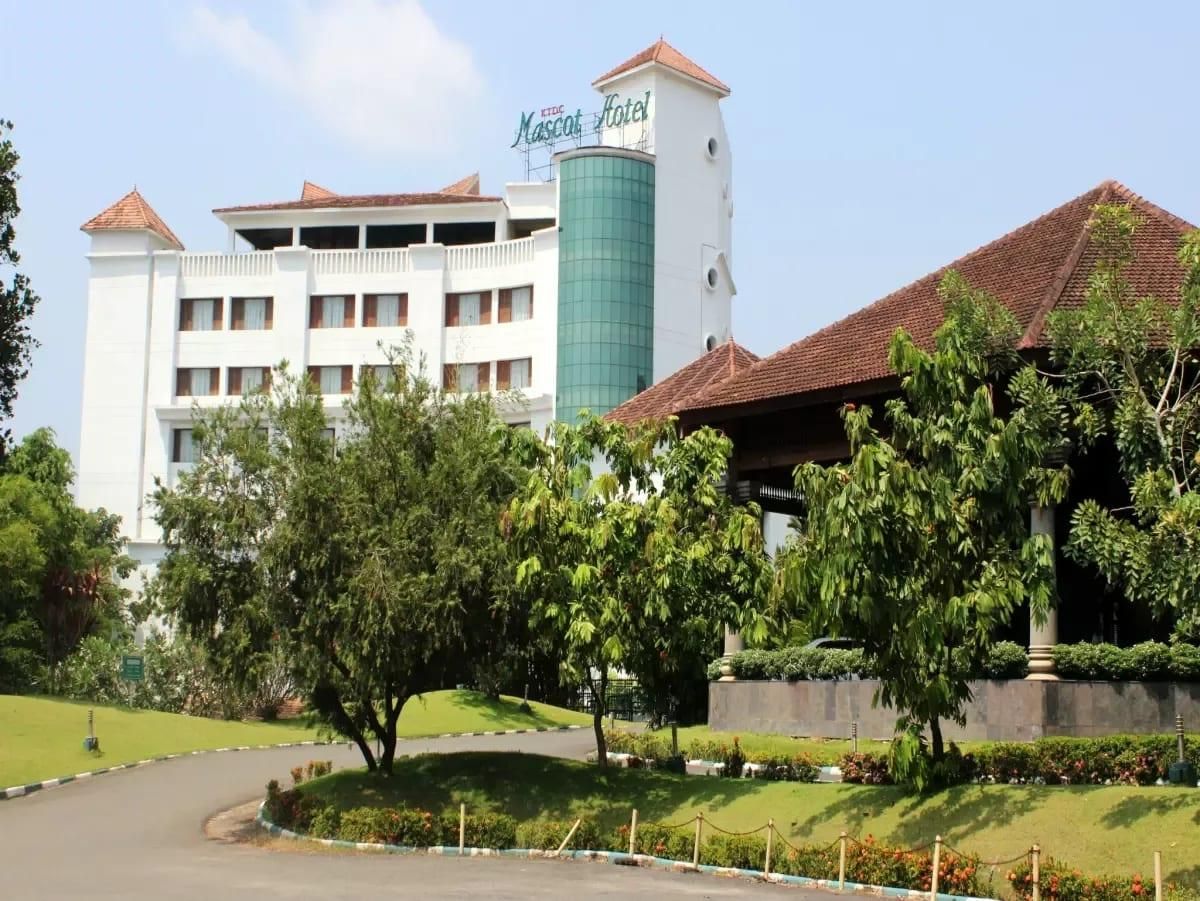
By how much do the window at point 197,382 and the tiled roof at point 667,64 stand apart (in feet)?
75.4

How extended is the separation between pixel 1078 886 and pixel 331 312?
59421mm

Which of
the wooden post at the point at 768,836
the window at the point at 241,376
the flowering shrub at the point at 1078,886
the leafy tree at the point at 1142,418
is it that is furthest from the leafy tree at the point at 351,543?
the window at the point at 241,376

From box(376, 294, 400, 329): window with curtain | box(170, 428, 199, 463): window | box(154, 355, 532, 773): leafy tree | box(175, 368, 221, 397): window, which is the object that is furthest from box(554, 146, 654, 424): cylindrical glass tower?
box(154, 355, 532, 773): leafy tree

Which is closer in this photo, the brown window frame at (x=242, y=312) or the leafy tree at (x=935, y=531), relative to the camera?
the leafy tree at (x=935, y=531)

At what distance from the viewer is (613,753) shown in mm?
31031

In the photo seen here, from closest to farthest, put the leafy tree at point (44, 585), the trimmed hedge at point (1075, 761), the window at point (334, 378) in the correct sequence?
1. the trimmed hedge at point (1075, 761)
2. the leafy tree at point (44, 585)
3. the window at point (334, 378)

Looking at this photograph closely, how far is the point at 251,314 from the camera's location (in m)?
72.4

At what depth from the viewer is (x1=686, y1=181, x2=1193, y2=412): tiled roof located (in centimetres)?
2522

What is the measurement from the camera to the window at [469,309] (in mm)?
70562

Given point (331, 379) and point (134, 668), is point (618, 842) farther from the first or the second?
point (331, 379)

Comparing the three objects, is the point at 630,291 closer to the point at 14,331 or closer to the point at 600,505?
the point at 14,331

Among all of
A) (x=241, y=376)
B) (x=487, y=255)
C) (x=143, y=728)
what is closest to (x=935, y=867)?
(x=143, y=728)

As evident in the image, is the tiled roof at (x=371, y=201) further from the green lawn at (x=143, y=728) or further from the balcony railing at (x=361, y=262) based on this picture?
the green lawn at (x=143, y=728)

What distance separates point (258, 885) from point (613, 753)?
1277cm
